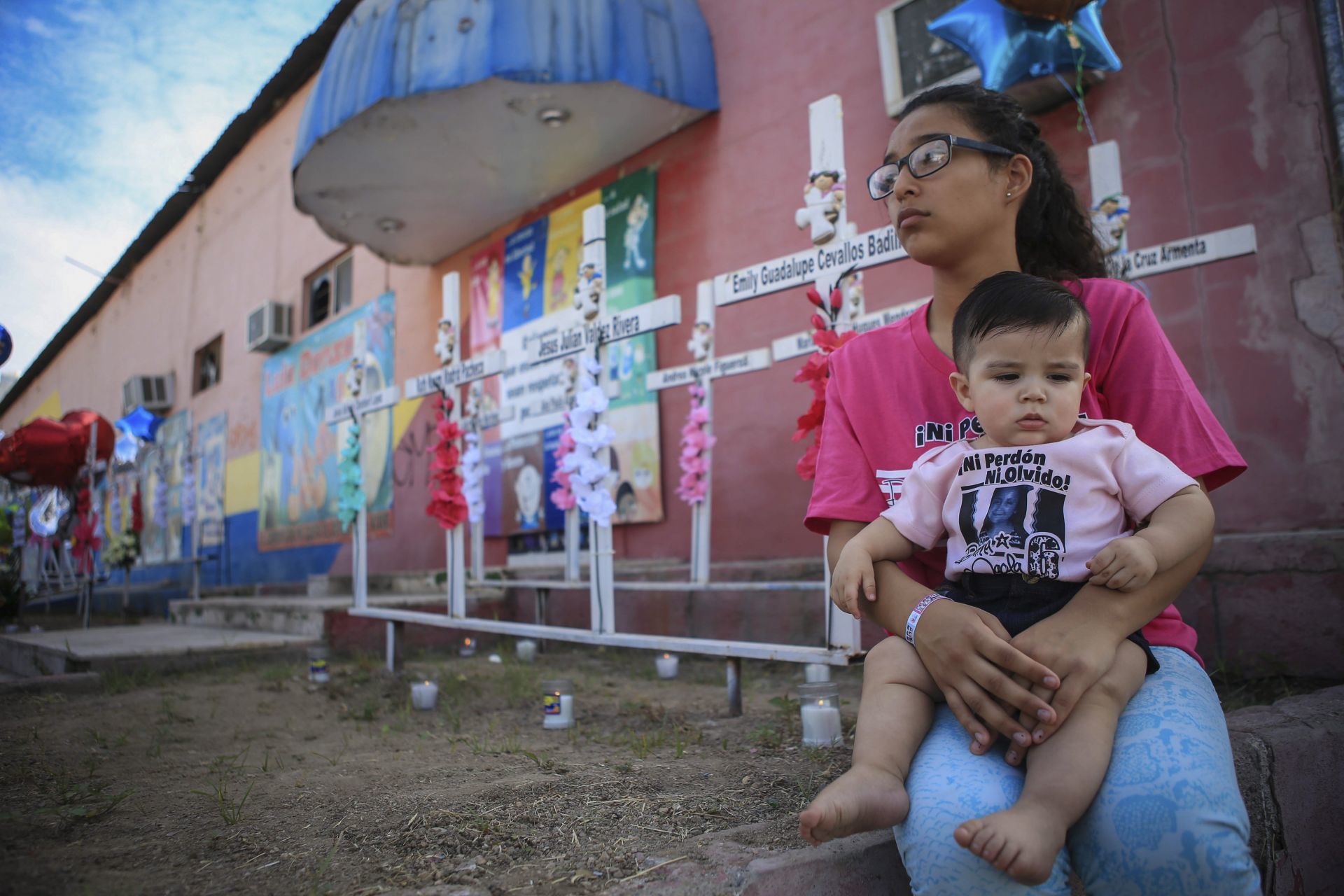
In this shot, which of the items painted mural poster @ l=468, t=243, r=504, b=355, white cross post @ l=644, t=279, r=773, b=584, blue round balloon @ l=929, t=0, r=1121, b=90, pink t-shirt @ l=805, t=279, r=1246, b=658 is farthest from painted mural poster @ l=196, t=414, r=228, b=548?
pink t-shirt @ l=805, t=279, r=1246, b=658

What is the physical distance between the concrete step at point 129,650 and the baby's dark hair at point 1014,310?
5.09 m

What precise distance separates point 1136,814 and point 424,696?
3.02 metres

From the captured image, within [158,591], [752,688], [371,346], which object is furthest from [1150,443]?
[158,591]

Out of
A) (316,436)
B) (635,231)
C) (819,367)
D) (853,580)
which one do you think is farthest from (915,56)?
(316,436)

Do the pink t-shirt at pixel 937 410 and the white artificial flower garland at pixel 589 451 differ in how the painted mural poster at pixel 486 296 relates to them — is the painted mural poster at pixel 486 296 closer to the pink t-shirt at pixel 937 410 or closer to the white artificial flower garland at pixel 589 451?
the white artificial flower garland at pixel 589 451

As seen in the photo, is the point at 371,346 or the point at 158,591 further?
the point at 158,591

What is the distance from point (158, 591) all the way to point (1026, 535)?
48.8 feet

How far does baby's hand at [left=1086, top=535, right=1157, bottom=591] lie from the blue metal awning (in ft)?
19.0

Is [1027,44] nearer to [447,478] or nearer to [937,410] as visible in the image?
[937,410]

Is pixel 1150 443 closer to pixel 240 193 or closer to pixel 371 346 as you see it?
pixel 371 346

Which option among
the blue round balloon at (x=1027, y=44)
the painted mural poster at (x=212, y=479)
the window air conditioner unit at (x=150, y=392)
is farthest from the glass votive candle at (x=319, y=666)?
the window air conditioner unit at (x=150, y=392)

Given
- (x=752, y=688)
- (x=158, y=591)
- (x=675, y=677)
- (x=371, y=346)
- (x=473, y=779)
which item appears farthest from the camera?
(x=158, y=591)

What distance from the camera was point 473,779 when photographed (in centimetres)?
226

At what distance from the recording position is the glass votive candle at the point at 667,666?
442cm
